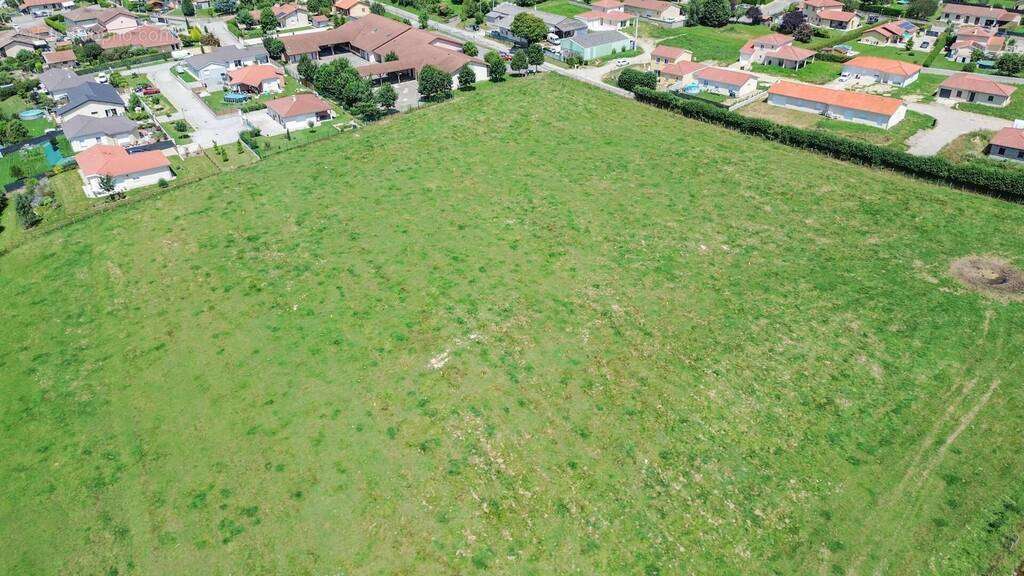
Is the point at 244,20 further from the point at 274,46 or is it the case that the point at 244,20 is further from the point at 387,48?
the point at 387,48

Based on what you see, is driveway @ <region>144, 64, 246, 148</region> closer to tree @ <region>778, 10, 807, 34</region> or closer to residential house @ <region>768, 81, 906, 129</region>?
residential house @ <region>768, 81, 906, 129</region>

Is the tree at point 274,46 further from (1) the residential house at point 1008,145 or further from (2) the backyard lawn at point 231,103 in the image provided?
(1) the residential house at point 1008,145

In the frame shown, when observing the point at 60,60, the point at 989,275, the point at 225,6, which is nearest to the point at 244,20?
the point at 225,6

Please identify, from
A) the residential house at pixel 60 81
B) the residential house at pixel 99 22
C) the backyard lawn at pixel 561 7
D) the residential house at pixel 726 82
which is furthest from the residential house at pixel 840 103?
the residential house at pixel 99 22

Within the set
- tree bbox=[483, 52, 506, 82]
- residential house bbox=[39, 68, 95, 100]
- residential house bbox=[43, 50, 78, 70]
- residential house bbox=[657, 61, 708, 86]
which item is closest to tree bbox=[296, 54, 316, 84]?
tree bbox=[483, 52, 506, 82]

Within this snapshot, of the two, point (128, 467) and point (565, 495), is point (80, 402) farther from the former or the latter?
point (565, 495)

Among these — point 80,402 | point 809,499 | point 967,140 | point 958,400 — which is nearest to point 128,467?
point 80,402

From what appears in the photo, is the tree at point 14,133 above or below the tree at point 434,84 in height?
below
